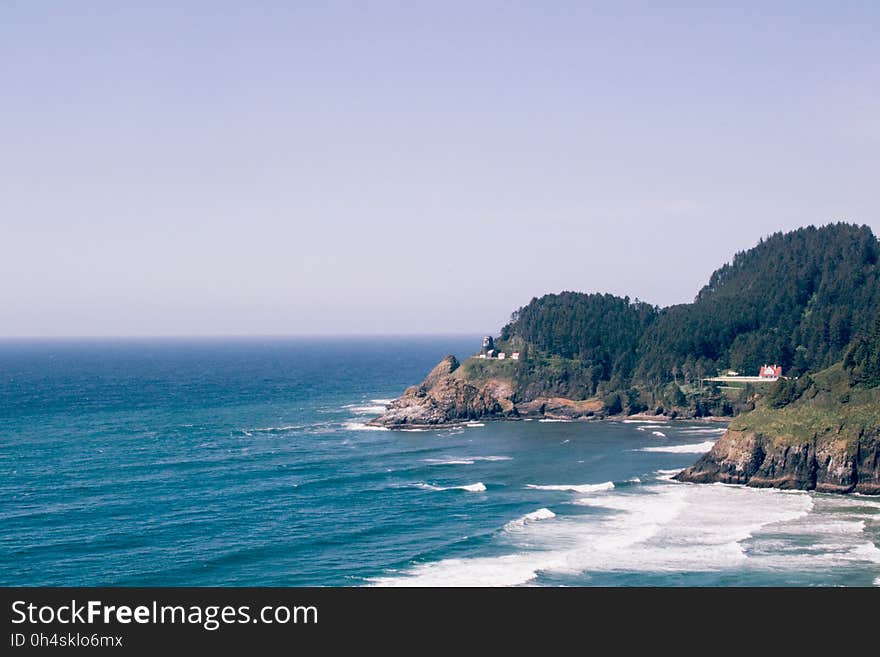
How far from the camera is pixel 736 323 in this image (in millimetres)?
168500

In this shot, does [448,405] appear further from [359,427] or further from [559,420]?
[559,420]

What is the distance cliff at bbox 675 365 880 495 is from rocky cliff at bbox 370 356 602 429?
57602mm

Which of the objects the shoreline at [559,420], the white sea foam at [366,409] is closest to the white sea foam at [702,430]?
the shoreline at [559,420]

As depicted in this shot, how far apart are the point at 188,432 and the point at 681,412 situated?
75644 mm

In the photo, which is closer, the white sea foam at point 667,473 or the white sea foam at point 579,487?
the white sea foam at point 579,487

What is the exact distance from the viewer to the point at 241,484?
93312mm

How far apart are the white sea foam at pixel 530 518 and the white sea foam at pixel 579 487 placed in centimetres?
1081

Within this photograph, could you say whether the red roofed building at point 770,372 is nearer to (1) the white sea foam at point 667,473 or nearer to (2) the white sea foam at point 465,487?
(1) the white sea foam at point 667,473

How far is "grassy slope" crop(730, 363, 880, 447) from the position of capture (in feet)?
290

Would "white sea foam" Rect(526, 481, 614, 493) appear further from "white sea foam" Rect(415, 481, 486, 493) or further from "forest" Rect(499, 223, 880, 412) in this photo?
"forest" Rect(499, 223, 880, 412)

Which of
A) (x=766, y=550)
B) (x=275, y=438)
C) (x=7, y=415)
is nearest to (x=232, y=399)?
(x=7, y=415)

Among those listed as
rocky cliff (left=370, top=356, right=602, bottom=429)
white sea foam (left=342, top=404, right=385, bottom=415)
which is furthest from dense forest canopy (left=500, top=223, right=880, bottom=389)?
white sea foam (left=342, top=404, right=385, bottom=415)

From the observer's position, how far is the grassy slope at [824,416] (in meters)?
88.3

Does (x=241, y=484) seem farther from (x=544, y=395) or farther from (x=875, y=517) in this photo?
Result: (x=544, y=395)
